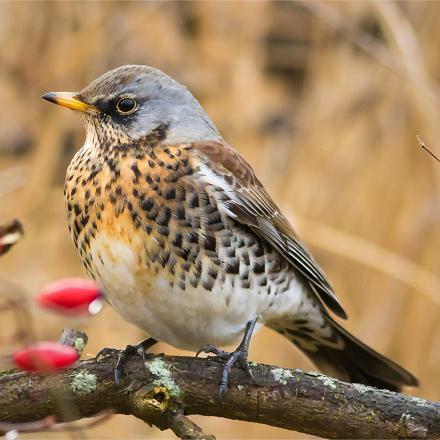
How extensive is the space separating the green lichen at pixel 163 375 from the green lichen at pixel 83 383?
0.45 feet

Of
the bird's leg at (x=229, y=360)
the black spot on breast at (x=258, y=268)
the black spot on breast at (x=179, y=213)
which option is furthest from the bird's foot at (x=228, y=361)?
the black spot on breast at (x=179, y=213)

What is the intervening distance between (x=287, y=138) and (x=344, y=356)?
181 cm

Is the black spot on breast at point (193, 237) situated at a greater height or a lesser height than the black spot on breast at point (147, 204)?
lesser

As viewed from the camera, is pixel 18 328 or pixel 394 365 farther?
pixel 394 365

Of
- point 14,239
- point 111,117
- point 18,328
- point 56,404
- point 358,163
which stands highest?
point 358,163

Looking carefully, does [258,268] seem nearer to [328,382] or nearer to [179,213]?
[179,213]

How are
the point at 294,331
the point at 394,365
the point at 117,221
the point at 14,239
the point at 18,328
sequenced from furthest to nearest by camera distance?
the point at 294,331 < the point at 394,365 < the point at 117,221 < the point at 14,239 < the point at 18,328

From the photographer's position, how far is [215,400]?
2.12m

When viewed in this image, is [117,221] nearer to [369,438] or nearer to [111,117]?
[111,117]

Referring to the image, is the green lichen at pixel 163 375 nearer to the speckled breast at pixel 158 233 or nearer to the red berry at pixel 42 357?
the speckled breast at pixel 158 233

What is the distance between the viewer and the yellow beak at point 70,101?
2.46 metres

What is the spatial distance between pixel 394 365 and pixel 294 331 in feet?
1.20

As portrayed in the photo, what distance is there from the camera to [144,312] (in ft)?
8.02

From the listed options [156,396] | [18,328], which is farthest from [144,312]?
[18,328]
